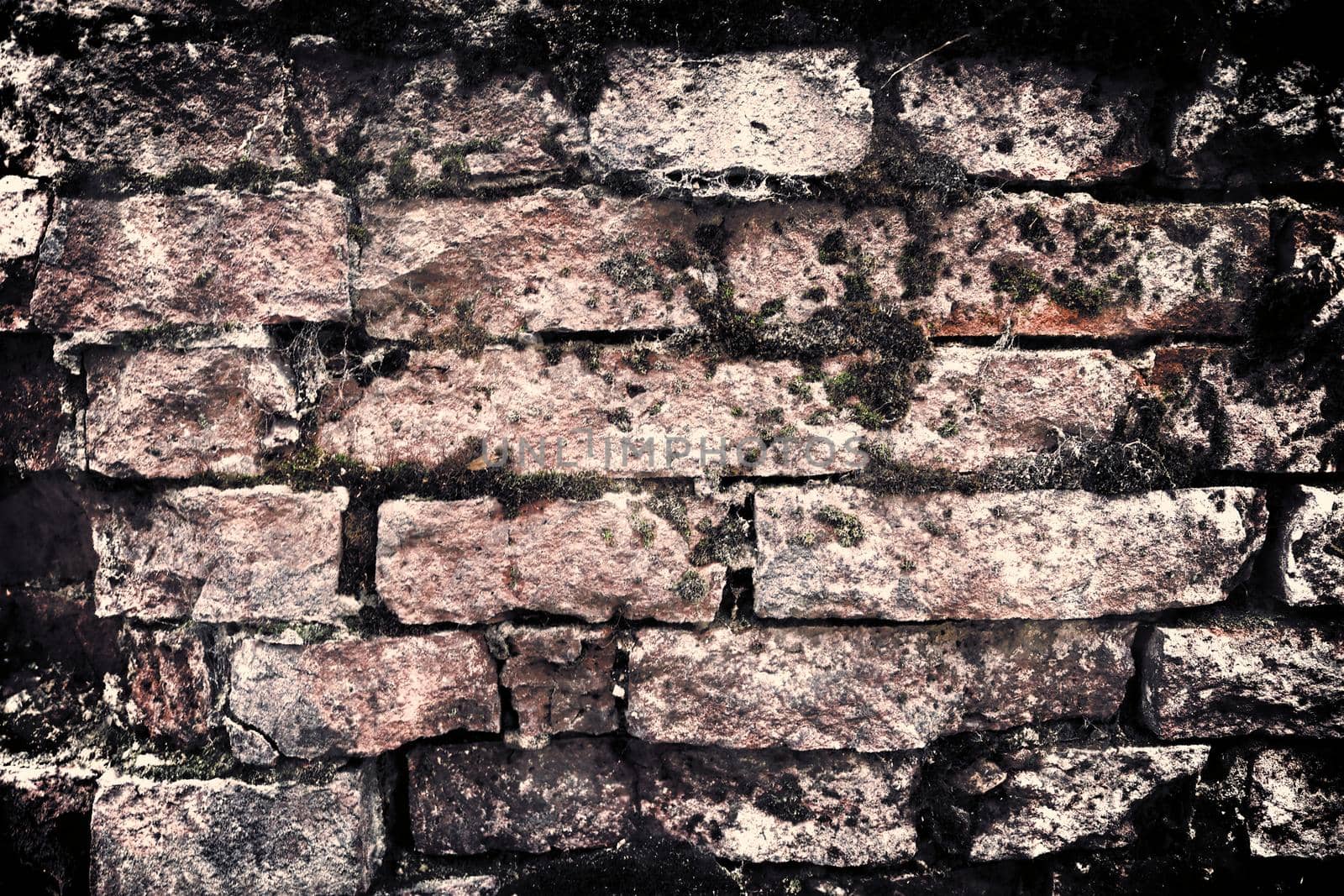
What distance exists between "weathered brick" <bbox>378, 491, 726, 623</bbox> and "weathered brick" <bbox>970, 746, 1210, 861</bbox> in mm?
705

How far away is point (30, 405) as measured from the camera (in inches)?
51.0

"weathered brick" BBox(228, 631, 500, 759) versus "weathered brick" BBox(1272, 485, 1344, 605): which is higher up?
"weathered brick" BBox(1272, 485, 1344, 605)

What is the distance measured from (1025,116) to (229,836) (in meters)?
1.93

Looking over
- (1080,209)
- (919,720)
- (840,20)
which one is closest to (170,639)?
(919,720)

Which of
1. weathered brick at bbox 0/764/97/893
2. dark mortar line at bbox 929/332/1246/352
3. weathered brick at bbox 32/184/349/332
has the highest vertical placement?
weathered brick at bbox 32/184/349/332

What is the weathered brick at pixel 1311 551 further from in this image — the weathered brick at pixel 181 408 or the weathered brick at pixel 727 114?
the weathered brick at pixel 181 408

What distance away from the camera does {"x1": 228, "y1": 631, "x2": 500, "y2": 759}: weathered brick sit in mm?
1249

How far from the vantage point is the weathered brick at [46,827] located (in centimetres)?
131

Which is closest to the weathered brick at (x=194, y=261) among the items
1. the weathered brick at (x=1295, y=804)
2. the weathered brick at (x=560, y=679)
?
the weathered brick at (x=560, y=679)

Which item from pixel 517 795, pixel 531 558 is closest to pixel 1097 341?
pixel 531 558

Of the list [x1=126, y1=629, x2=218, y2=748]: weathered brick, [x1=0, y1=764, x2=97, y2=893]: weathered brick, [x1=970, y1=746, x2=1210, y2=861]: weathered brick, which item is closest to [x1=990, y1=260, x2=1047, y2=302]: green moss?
[x1=970, y1=746, x2=1210, y2=861]: weathered brick

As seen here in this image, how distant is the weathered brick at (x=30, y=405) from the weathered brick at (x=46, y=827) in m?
0.59

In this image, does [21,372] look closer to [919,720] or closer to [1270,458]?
[919,720]

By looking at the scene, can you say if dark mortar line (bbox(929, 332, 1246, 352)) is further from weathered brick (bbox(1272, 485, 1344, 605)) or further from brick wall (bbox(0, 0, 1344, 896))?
weathered brick (bbox(1272, 485, 1344, 605))
